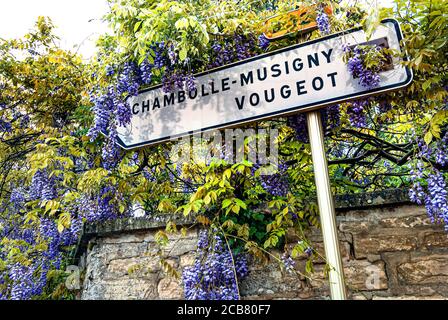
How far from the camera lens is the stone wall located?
190 cm

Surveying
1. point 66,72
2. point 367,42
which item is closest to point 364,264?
point 367,42

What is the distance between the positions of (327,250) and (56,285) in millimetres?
2284

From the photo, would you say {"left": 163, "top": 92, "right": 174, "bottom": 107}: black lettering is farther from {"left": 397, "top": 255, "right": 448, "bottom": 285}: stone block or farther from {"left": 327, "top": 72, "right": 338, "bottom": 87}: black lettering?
{"left": 397, "top": 255, "right": 448, "bottom": 285}: stone block

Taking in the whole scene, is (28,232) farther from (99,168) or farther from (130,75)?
(130,75)

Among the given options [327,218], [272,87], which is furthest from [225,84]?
[327,218]

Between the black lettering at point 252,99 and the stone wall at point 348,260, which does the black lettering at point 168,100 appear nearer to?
the black lettering at point 252,99

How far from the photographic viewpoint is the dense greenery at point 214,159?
183 cm

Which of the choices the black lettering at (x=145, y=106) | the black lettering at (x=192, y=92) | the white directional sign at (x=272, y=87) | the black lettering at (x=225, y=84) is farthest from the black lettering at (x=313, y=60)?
the black lettering at (x=145, y=106)

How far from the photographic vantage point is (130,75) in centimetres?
222

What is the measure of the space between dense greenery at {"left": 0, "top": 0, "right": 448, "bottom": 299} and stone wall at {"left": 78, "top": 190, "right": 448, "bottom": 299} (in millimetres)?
145

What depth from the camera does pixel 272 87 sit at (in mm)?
1686

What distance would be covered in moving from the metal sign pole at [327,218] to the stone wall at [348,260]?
0.40 meters

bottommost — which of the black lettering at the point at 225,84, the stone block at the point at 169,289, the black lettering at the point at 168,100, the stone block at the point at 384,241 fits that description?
the stone block at the point at 169,289

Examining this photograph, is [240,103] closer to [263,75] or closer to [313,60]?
[263,75]
